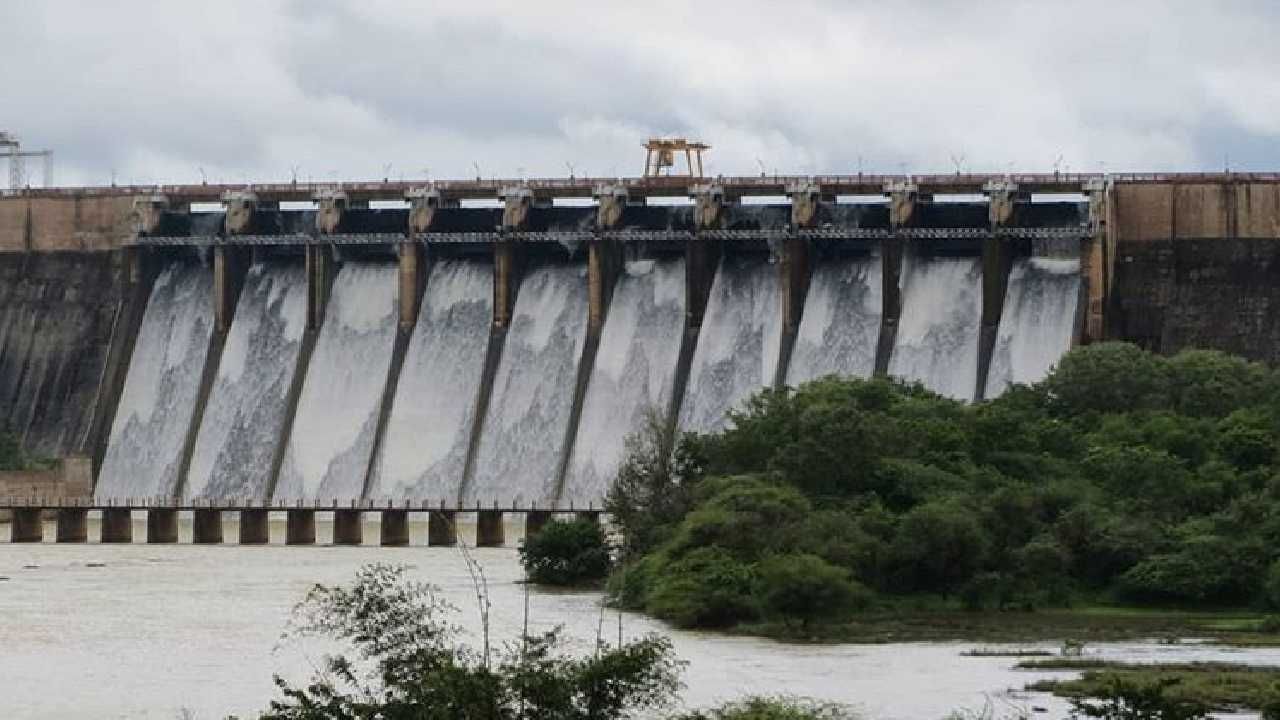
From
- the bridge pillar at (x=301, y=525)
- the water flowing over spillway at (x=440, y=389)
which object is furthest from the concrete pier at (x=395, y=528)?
the water flowing over spillway at (x=440, y=389)

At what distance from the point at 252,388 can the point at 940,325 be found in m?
21.2

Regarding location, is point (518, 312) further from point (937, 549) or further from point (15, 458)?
point (937, 549)

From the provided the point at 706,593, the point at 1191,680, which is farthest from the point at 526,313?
the point at 1191,680

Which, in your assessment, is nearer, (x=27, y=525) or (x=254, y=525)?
(x=254, y=525)

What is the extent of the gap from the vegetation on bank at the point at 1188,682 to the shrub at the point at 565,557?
20.8 m

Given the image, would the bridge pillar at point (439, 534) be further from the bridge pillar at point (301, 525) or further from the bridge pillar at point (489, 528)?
the bridge pillar at point (301, 525)

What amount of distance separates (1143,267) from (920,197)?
7148mm

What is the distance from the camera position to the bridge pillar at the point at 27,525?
8650 cm

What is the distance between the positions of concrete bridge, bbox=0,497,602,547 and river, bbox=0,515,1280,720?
7.33 m

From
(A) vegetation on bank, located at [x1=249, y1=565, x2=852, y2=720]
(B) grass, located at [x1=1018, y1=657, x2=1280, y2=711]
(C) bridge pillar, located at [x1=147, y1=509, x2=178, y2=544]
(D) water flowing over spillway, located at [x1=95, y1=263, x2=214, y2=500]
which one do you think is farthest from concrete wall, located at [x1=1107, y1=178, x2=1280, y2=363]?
(A) vegetation on bank, located at [x1=249, y1=565, x2=852, y2=720]

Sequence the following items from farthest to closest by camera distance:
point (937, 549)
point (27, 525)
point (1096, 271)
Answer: point (27, 525) < point (1096, 271) < point (937, 549)

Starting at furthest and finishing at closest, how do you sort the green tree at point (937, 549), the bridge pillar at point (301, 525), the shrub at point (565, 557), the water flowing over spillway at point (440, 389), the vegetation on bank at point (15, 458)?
the vegetation on bank at point (15, 458)
the water flowing over spillway at point (440, 389)
the bridge pillar at point (301, 525)
the shrub at point (565, 557)
the green tree at point (937, 549)

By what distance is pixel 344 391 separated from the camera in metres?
92.9

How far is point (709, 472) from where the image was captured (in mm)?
70500
